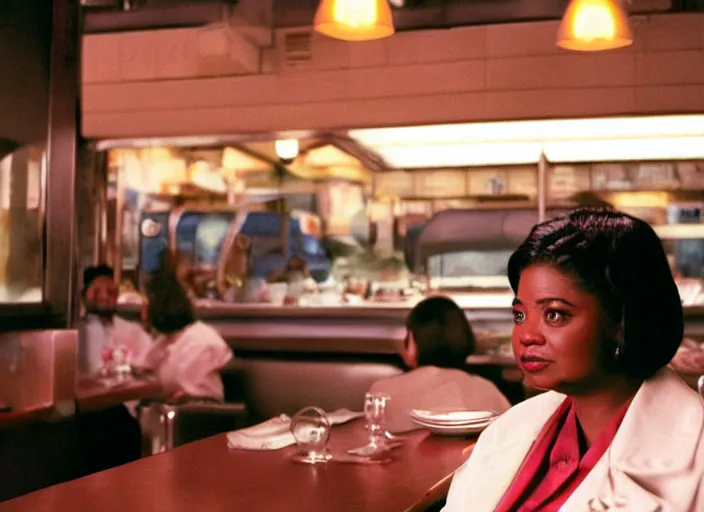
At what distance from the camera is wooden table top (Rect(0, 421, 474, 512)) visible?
77.4 inches

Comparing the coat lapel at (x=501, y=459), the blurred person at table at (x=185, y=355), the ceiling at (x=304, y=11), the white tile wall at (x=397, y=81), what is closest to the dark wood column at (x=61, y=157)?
the ceiling at (x=304, y=11)

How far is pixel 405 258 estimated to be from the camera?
5770 mm

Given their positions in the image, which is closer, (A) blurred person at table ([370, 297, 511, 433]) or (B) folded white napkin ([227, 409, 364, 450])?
(B) folded white napkin ([227, 409, 364, 450])

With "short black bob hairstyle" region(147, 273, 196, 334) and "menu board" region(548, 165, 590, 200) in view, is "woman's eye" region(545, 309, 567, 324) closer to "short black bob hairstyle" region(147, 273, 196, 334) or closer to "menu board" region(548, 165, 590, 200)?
"menu board" region(548, 165, 590, 200)

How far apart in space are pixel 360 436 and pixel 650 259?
175 cm

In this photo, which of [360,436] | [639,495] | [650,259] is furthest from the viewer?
[360,436]

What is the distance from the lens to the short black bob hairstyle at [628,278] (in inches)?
54.4

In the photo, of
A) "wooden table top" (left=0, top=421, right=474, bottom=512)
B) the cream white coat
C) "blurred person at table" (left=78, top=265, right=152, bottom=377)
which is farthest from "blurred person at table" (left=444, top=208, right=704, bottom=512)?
"blurred person at table" (left=78, top=265, right=152, bottom=377)

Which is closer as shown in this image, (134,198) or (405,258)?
(405,258)

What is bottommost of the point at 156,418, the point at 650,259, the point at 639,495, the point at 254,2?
the point at 156,418

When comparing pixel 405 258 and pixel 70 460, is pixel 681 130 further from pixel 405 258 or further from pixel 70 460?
pixel 70 460

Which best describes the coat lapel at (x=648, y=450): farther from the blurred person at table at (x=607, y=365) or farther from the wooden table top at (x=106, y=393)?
the wooden table top at (x=106, y=393)

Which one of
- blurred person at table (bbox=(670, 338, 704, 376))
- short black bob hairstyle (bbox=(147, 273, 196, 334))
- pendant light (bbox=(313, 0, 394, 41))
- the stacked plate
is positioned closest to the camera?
the stacked plate

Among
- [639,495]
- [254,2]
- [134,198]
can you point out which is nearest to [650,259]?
[639,495]
